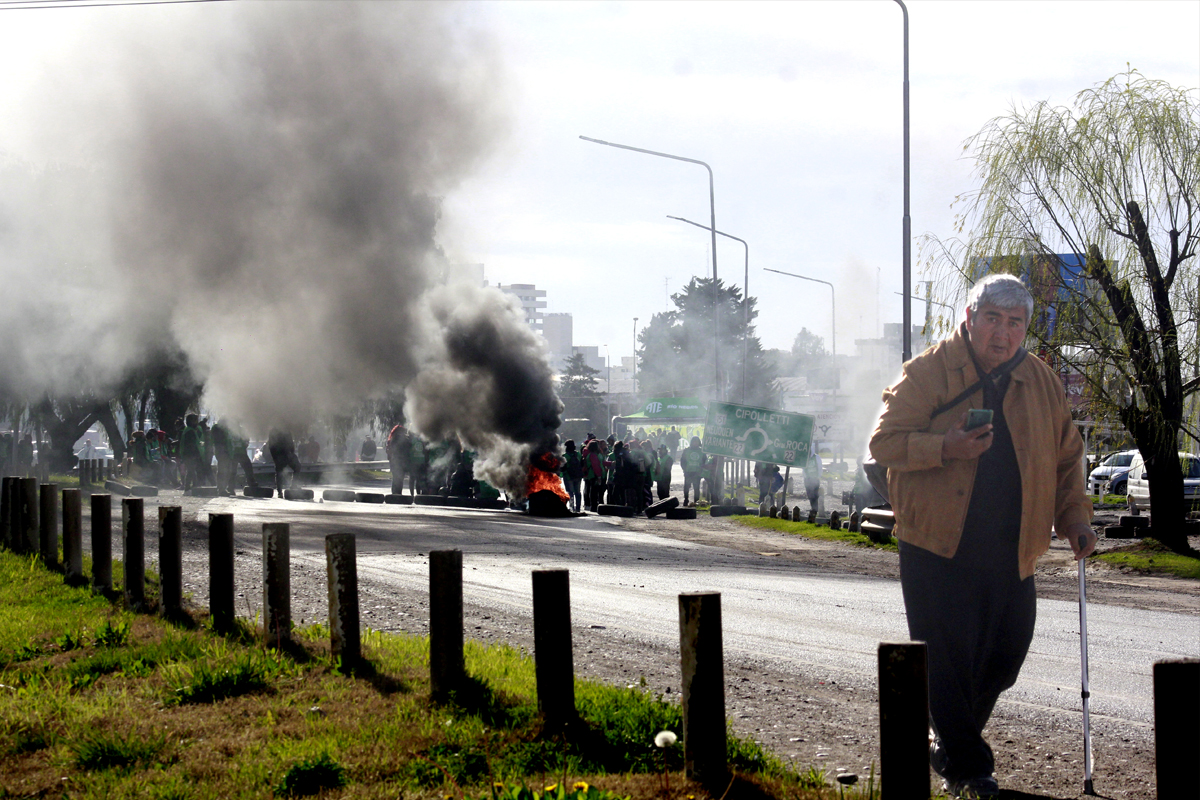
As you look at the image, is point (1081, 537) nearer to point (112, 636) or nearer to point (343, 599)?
point (343, 599)

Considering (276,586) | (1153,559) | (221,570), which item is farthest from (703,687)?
(1153,559)

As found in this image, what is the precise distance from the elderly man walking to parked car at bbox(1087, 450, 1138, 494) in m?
29.5

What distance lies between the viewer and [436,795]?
143 inches

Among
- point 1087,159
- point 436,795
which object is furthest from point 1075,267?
point 436,795

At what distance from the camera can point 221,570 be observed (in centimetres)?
641

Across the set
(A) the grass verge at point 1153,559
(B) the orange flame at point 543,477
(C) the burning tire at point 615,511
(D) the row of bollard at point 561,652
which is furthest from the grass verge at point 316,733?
(B) the orange flame at point 543,477

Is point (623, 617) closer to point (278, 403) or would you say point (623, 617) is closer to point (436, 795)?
point (436, 795)

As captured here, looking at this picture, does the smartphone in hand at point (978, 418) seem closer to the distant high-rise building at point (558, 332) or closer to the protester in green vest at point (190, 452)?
the protester in green vest at point (190, 452)

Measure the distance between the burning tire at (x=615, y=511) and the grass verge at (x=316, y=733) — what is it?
649 inches

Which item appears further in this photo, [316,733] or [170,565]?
[170,565]

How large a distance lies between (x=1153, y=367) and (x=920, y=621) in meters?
12.2

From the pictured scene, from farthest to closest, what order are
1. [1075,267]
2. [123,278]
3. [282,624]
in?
[123,278], [1075,267], [282,624]

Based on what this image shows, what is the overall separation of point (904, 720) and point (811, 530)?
1543 centimetres

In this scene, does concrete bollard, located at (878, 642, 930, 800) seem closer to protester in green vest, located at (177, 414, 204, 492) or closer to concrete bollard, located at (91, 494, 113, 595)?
concrete bollard, located at (91, 494, 113, 595)
